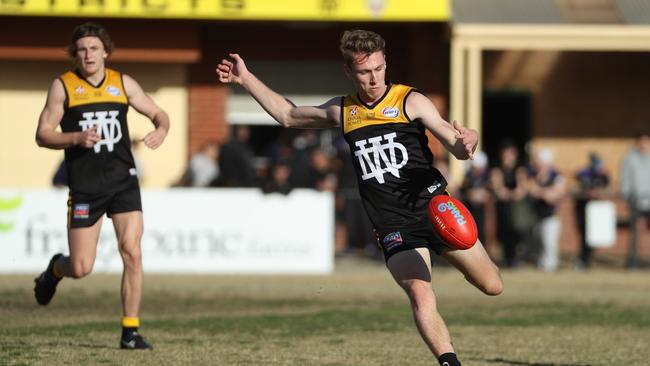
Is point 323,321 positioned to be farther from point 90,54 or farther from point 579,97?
point 579,97

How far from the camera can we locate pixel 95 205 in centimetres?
1009

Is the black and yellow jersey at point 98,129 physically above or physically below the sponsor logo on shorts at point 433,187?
above

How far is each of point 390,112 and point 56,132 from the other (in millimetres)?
2880

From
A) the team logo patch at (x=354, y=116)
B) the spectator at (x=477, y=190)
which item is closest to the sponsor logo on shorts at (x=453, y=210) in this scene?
the team logo patch at (x=354, y=116)

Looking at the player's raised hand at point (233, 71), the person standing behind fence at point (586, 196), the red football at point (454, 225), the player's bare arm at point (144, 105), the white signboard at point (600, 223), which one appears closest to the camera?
the red football at point (454, 225)

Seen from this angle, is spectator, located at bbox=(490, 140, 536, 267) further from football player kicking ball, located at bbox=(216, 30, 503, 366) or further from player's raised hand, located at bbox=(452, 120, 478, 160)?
player's raised hand, located at bbox=(452, 120, 478, 160)

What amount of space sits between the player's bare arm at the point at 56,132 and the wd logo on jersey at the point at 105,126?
9 centimetres

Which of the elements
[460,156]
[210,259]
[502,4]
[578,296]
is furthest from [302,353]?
[502,4]

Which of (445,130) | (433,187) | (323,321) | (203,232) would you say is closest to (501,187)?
(203,232)

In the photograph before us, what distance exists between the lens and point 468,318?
13.3 meters

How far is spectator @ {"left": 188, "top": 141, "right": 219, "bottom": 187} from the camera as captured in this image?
21656 millimetres

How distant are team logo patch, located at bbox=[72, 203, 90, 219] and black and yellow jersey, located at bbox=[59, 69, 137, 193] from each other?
11cm

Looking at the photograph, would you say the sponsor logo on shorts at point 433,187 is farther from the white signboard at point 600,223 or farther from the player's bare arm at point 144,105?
the white signboard at point 600,223

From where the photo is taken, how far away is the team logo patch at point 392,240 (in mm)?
8078
